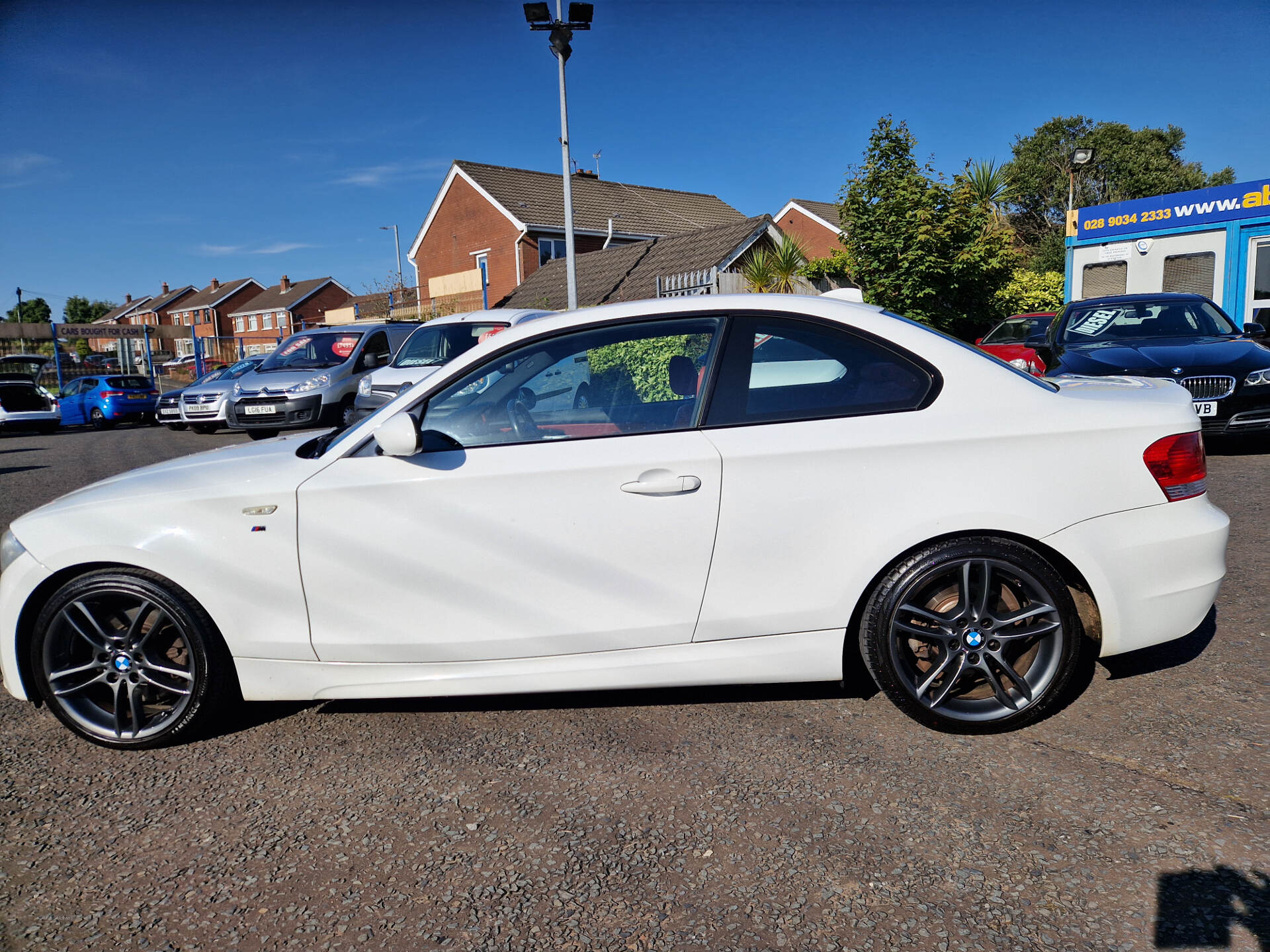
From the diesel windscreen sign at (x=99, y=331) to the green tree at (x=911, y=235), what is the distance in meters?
26.0

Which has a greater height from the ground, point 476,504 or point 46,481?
point 476,504

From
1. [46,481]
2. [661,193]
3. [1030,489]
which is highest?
[661,193]

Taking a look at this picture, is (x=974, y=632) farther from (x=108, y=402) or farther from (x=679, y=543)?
(x=108, y=402)

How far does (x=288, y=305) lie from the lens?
222ft

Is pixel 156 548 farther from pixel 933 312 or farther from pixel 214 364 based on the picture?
pixel 214 364

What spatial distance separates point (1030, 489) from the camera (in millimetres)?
2951

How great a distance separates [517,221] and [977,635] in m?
34.2

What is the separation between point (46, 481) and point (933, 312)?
14.9m

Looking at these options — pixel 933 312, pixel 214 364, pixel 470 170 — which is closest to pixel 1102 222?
pixel 933 312

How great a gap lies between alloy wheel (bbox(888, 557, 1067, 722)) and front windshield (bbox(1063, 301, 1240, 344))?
7.43 metres

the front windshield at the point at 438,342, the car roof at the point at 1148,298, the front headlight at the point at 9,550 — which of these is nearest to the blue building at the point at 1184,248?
the car roof at the point at 1148,298

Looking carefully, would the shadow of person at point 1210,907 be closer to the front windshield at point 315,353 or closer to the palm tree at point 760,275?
the front windshield at point 315,353

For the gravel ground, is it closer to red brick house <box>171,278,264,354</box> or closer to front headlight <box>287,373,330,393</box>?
front headlight <box>287,373,330,393</box>

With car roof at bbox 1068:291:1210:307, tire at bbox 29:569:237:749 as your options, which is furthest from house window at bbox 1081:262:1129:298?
tire at bbox 29:569:237:749
